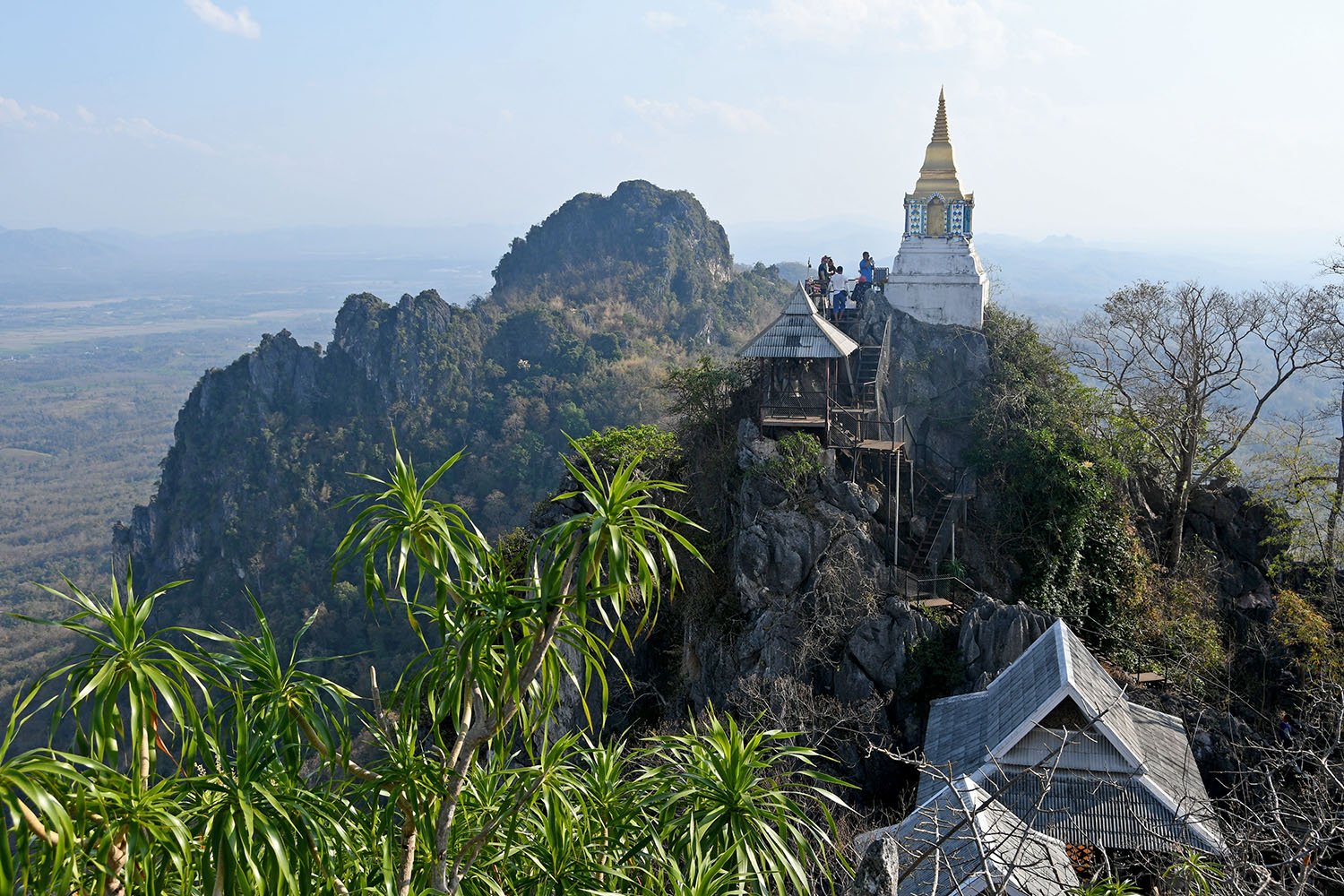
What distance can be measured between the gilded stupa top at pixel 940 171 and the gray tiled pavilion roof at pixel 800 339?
4.98 metres

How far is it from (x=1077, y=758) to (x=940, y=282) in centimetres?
1062

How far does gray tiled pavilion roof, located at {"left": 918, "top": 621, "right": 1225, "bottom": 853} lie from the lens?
35.3ft

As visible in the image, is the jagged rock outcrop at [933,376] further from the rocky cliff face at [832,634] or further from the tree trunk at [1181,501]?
the tree trunk at [1181,501]

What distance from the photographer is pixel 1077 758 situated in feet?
37.7

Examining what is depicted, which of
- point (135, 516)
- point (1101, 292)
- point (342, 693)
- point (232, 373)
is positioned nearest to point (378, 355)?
point (232, 373)

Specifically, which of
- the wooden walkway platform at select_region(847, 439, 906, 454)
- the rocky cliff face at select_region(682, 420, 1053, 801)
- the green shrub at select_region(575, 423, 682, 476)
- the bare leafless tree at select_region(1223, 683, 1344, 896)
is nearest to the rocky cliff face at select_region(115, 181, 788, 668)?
the green shrub at select_region(575, 423, 682, 476)

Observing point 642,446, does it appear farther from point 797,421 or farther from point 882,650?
point 882,650

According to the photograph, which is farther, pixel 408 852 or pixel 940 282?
pixel 940 282

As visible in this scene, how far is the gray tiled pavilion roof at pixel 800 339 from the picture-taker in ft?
55.2

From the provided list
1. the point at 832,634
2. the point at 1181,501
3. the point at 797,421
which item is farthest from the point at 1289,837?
the point at 1181,501

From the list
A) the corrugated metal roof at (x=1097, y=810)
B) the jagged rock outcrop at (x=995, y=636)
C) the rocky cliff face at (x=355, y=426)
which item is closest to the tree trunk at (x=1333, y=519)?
the jagged rock outcrop at (x=995, y=636)

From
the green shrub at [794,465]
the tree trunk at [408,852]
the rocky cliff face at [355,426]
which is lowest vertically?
the rocky cliff face at [355,426]

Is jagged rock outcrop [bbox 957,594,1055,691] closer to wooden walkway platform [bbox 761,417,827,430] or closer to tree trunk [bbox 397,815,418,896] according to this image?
wooden walkway platform [bbox 761,417,827,430]

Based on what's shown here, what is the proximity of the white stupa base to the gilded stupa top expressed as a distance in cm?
111
